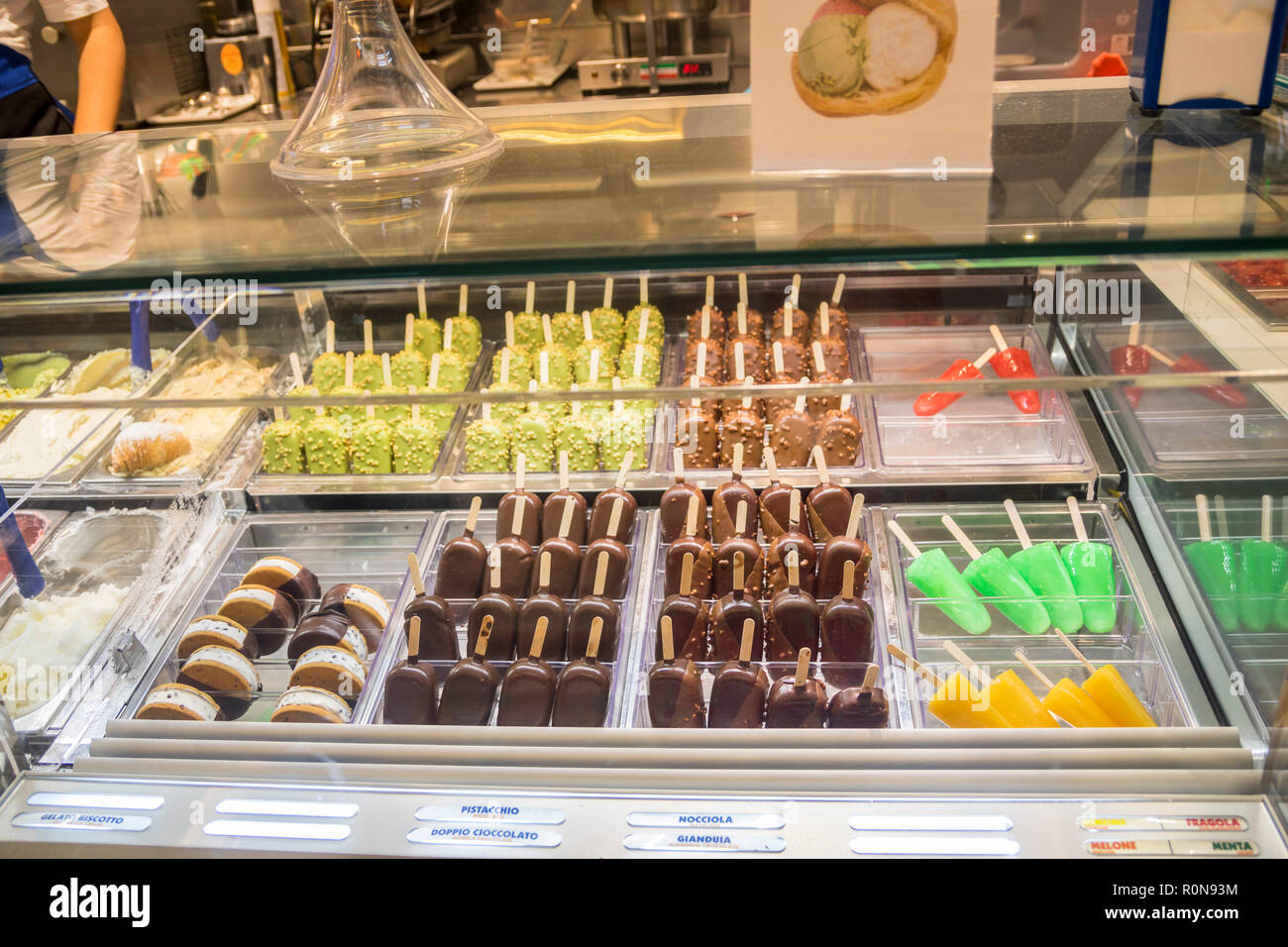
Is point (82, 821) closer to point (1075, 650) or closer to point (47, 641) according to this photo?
point (47, 641)

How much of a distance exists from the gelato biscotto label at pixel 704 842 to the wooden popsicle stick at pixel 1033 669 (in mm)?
569

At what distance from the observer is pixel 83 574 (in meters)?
2.06

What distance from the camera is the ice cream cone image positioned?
49.7 inches

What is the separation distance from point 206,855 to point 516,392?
0.82m

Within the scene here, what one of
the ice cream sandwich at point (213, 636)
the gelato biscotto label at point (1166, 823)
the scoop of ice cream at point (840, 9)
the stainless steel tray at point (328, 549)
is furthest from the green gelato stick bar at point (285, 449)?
the gelato biscotto label at point (1166, 823)

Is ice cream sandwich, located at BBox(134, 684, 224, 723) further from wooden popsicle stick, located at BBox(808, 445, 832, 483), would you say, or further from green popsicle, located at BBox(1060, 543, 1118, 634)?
green popsicle, located at BBox(1060, 543, 1118, 634)

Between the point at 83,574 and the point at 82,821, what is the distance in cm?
75

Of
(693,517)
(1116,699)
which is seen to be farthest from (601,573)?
(1116,699)

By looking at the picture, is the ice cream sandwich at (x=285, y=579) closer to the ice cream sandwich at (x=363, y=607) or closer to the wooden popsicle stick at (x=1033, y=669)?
the ice cream sandwich at (x=363, y=607)

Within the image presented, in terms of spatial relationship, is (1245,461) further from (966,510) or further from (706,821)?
(706,821)

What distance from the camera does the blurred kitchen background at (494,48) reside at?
4.56 meters

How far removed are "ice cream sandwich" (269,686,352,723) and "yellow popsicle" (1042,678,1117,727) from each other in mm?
1202

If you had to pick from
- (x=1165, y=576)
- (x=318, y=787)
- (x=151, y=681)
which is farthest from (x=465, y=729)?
(x=1165, y=576)

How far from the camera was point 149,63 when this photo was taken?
4.85m
